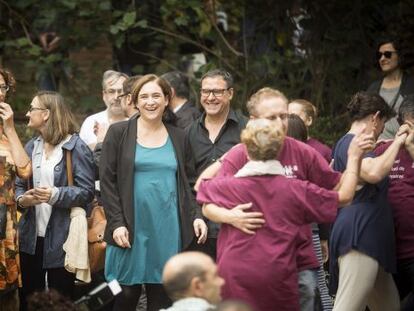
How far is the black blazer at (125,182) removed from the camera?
25.3 ft

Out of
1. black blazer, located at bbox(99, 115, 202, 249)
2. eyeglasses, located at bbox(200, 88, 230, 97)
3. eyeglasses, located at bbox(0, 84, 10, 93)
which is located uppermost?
eyeglasses, located at bbox(0, 84, 10, 93)

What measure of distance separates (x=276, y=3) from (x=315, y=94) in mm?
1128

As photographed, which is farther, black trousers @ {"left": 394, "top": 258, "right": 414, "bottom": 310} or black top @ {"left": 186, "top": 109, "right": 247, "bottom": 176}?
black top @ {"left": 186, "top": 109, "right": 247, "bottom": 176}

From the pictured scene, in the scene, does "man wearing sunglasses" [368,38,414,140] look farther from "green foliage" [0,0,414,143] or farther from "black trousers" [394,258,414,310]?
"black trousers" [394,258,414,310]

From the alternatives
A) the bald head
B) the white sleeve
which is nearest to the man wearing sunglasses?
the white sleeve

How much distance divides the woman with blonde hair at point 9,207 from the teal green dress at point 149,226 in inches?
26.4

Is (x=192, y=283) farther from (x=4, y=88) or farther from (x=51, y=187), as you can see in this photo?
(x=4, y=88)

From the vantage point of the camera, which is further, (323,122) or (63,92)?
(63,92)

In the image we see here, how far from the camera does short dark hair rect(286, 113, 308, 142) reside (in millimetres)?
8086

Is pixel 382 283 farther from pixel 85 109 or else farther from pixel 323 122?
pixel 85 109

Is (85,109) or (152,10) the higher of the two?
(152,10)

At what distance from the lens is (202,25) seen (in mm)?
12812

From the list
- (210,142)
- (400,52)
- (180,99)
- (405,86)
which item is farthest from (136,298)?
(400,52)

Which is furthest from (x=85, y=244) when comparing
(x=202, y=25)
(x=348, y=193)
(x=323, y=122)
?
(x=202, y=25)
